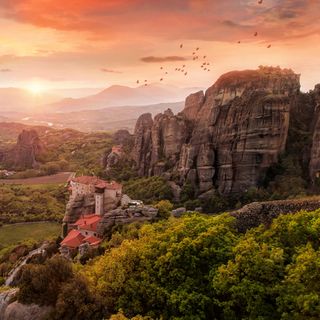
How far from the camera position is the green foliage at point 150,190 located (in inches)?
4116

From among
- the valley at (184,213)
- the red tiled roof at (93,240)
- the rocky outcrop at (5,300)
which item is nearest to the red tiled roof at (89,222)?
the valley at (184,213)

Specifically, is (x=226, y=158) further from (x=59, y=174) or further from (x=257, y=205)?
(x=59, y=174)

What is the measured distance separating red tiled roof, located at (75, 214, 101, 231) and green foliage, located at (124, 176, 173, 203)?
1103 inches

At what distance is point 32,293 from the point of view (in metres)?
28.9

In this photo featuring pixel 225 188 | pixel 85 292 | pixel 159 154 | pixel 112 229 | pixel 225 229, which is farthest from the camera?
pixel 159 154

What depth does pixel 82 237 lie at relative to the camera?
68.1 m

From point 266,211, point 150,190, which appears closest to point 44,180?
point 150,190

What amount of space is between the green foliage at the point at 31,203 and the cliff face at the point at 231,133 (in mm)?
26121

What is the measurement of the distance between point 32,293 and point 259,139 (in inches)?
3069

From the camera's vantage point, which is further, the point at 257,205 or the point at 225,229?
the point at 257,205

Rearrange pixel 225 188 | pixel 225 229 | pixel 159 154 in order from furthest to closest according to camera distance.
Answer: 1. pixel 159 154
2. pixel 225 188
3. pixel 225 229

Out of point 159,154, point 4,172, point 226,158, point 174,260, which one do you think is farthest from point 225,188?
point 4,172

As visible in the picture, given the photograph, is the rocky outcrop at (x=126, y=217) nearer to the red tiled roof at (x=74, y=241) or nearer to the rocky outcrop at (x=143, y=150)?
the red tiled roof at (x=74, y=241)

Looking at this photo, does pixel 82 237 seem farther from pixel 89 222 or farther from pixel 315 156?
pixel 315 156
